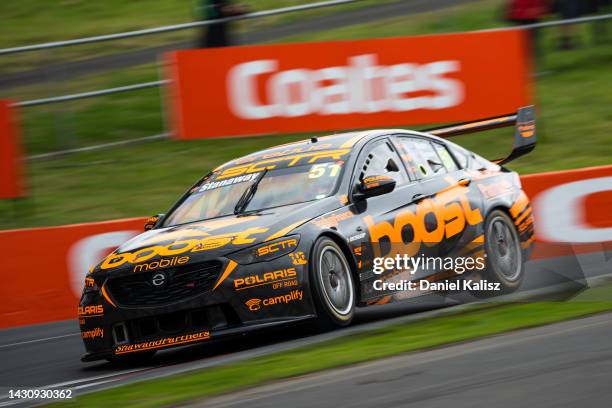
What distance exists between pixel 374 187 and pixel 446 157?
172cm

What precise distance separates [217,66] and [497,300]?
7102mm

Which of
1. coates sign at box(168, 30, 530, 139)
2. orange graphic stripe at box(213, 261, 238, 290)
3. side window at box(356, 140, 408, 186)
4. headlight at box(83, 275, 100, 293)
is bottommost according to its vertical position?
headlight at box(83, 275, 100, 293)

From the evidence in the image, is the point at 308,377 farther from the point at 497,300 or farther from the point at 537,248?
the point at 537,248

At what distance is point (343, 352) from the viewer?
695 centimetres

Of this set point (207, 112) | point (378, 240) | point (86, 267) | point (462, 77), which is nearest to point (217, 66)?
point (207, 112)

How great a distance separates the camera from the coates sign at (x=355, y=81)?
15.1m

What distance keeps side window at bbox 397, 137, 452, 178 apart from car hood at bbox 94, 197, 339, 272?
49.5 inches

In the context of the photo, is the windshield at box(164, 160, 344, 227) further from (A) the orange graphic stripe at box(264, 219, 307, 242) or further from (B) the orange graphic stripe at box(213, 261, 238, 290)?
(B) the orange graphic stripe at box(213, 261, 238, 290)

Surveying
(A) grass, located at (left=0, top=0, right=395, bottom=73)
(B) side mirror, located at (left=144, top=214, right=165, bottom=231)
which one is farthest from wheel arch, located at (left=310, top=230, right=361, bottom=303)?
(A) grass, located at (left=0, top=0, right=395, bottom=73)

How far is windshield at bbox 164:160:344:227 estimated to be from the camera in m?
8.70

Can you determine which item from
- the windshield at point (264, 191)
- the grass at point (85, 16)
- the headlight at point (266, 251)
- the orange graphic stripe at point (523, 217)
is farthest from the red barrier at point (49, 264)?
the grass at point (85, 16)

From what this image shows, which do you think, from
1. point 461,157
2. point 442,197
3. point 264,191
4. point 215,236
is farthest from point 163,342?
point 461,157

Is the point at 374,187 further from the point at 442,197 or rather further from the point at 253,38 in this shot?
the point at 253,38

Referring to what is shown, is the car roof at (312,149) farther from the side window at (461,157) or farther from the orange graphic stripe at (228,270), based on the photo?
the orange graphic stripe at (228,270)
